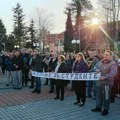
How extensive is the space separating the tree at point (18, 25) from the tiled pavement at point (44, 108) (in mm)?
52514

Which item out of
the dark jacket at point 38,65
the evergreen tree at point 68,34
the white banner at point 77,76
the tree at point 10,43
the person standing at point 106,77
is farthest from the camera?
the evergreen tree at point 68,34

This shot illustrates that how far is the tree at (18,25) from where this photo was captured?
6638 centimetres

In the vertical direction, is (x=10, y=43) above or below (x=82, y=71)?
above

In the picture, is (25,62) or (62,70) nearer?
(62,70)

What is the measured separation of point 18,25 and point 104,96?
2422 inches

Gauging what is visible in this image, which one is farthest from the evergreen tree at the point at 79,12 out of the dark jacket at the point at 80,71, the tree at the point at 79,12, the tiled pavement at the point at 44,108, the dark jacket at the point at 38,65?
the dark jacket at the point at 80,71

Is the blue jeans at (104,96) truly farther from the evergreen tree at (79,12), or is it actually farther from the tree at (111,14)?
the evergreen tree at (79,12)

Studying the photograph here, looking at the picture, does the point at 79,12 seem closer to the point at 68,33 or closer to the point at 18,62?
the point at 68,33

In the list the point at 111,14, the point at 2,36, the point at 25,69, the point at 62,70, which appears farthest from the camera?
the point at 2,36

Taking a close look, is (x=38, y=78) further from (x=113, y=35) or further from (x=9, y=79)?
(x=113, y=35)

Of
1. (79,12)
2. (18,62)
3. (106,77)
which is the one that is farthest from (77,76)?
(79,12)

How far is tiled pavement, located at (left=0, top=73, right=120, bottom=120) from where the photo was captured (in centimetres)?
911

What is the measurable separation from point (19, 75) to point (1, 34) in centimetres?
5632

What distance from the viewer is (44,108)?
10.4 metres
